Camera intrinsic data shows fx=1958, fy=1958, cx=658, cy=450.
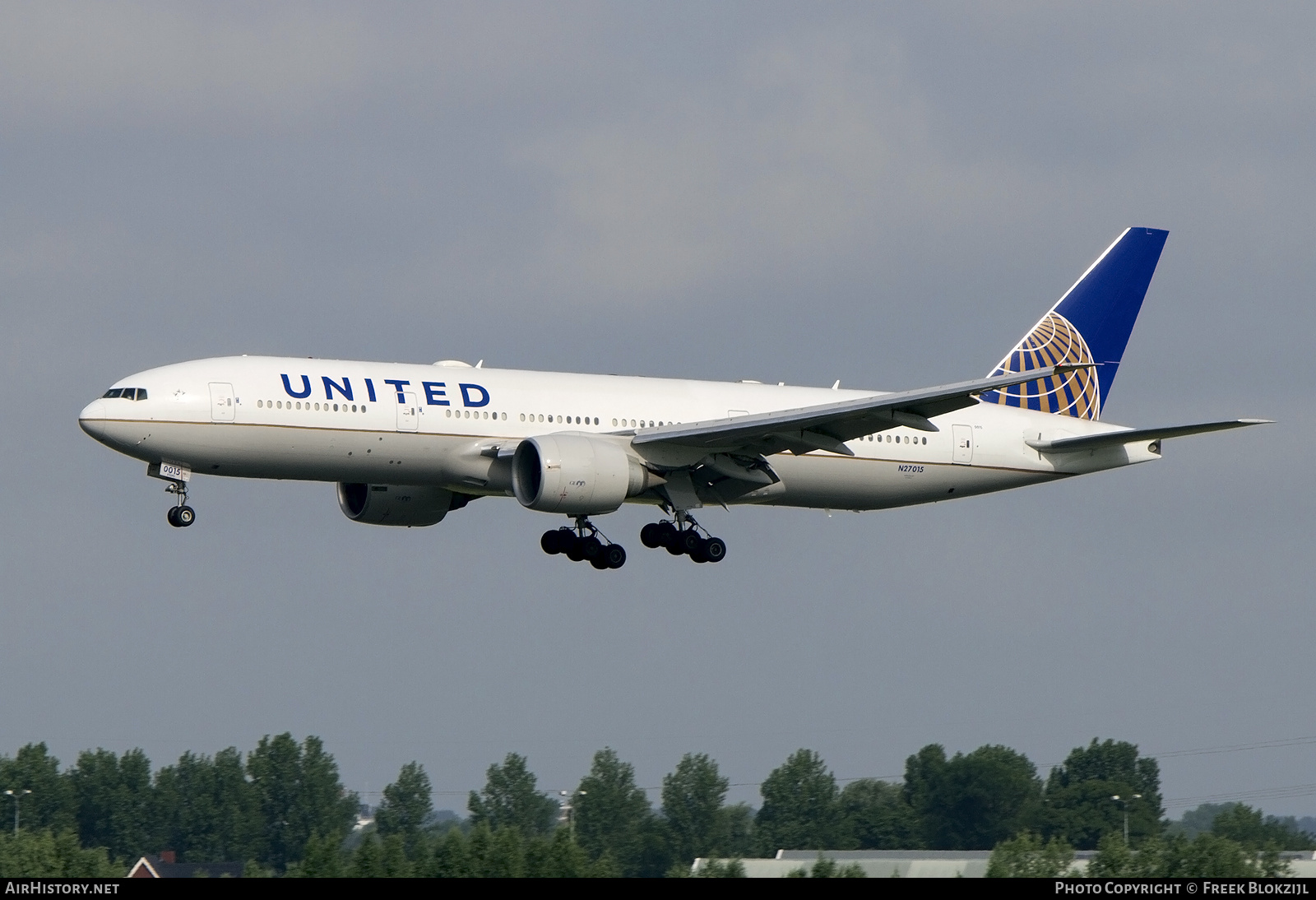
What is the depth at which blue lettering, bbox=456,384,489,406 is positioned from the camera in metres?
45.9

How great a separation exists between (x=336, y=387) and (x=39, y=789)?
250 feet

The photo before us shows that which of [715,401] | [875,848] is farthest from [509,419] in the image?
[875,848]

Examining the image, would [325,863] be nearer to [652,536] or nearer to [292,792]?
[652,536]

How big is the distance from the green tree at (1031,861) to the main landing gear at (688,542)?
15.7m

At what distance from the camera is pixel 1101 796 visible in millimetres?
103062

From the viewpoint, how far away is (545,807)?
118 metres

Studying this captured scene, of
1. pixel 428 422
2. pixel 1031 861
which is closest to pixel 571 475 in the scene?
pixel 428 422

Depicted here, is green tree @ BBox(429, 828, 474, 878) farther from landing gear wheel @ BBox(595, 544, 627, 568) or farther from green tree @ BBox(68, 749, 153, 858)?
green tree @ BBox(68, 749, 153, 858)

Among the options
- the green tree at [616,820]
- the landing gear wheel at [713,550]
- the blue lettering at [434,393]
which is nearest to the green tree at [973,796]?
the green tree at [616,820]

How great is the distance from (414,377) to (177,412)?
554 cm

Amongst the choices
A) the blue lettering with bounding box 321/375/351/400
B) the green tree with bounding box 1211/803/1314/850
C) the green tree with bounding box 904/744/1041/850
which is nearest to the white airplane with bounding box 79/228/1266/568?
the blue lettering with bounding box 321/375/351/400

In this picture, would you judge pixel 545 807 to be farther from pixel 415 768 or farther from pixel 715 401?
pixel 715 401
